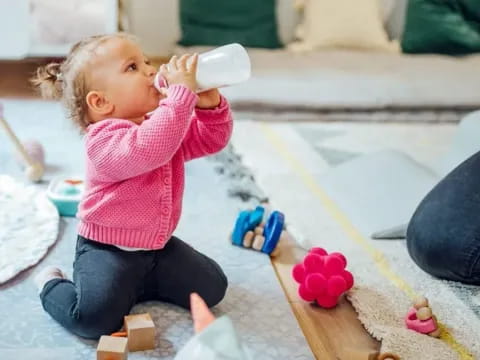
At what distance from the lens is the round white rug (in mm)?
1442

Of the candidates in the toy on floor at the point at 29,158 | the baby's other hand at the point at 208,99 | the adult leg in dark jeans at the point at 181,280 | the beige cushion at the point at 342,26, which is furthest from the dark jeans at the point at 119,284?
the beige cushion at the point at 342,26

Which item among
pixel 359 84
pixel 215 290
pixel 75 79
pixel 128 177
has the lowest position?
pixel 359 84

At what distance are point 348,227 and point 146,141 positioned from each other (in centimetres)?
66

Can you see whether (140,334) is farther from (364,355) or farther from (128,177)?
(364,355)

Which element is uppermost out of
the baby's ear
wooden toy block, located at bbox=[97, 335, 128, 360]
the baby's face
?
the baby's face

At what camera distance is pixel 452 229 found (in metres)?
1.39

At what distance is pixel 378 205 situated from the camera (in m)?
1.72

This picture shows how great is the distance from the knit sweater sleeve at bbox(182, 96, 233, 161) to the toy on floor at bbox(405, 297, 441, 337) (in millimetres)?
439

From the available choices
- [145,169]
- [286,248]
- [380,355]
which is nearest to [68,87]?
[145,169]

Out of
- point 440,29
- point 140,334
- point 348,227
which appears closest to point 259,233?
point 348,227

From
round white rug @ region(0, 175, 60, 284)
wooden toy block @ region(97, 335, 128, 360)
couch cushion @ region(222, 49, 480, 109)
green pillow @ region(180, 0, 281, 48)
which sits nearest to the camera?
wooden toy block @ region(97, 335, 128, 360)

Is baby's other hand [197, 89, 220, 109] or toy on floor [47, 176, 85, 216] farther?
toy on floor [47, 176, 85, 216]

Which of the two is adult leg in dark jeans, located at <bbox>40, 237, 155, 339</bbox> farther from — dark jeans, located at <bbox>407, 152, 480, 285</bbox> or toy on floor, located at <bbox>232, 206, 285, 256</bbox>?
dark jeans, located at <bbox>407, 152, 480, 285</bbox>

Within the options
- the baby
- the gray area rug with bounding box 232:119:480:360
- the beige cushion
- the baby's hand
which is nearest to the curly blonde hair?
the baby
